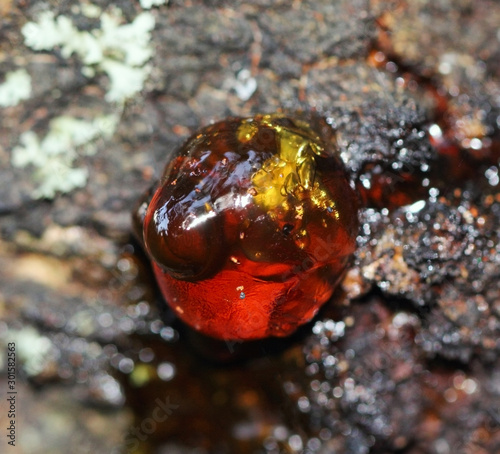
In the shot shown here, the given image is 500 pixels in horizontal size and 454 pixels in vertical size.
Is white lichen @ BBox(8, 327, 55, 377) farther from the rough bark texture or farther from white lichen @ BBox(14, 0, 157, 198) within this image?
white lichen @ BBox(14, 0, 157, 198)

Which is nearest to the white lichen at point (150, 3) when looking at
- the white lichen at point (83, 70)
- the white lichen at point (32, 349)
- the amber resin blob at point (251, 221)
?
the white lichen at point (83, 70)

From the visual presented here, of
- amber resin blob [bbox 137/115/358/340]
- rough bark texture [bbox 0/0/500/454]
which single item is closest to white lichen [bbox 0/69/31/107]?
rough bark texture [bbox 0/0/500/454]

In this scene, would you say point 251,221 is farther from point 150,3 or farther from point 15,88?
point 15,88

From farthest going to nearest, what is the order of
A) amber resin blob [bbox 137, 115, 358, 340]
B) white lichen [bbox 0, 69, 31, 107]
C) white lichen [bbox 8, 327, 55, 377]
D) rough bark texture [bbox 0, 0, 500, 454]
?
white lichen [bbox 8, 327, 55, 377]
white lichen [bbox 0, 69, 31, 107]
rough bark texture [bbox 0, 0, 500, 454]
amber resin blob [bbox 137, 115, 358, 340]

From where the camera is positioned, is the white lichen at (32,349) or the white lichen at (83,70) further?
the white lichen at (32,349)

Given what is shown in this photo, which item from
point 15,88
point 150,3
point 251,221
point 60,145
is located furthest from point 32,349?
point 150,3

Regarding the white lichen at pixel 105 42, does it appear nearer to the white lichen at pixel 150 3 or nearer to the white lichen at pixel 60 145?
the white lichen at pixel 150 3
